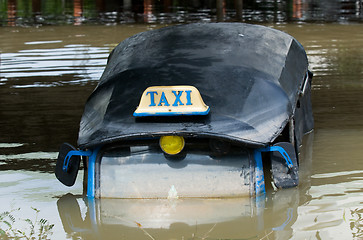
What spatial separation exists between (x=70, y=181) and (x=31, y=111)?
374 centimetres

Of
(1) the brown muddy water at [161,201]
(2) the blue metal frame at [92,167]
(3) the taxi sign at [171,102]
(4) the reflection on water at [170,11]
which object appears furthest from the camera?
(4) the reflection on water at [170,11]

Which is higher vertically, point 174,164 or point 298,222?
point 174,164

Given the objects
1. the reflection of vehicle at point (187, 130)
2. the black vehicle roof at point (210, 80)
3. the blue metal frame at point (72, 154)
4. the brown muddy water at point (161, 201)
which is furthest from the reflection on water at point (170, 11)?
the blue metal frame at point (72, 154)

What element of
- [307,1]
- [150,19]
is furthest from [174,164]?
[307,1]

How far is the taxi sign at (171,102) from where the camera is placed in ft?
20.0

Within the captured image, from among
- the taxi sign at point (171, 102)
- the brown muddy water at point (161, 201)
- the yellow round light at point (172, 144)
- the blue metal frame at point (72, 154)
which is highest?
the taxi sign at point (171, 102)

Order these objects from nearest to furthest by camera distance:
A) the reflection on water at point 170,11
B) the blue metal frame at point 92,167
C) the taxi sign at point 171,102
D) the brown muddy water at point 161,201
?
the brown muddy water at point 161,201 → the taxi sign at point 171,102 → the blue metal frame at point 92,167 → the reflection on water at point 170,11

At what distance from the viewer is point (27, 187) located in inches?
274

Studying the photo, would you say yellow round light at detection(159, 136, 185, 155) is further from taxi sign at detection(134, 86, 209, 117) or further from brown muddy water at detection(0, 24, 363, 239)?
brown muddy water at detection(0, 24, 363, 239)

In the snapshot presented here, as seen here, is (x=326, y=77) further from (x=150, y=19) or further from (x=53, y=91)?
(x=150, y=19)

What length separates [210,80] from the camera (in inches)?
260

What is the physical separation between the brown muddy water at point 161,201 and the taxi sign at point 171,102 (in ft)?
2.47

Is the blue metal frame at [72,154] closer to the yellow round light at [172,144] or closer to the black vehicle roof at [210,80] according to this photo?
the black vehicle roof at [210,80]

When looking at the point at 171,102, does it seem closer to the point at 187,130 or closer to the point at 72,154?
the point at 187,130
